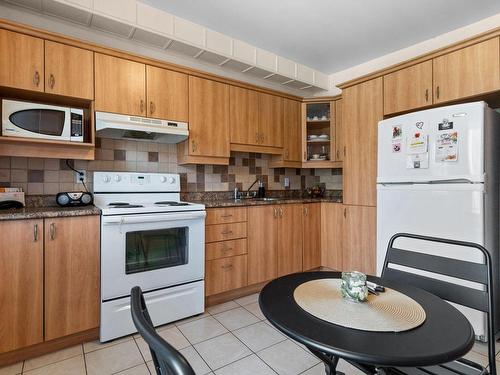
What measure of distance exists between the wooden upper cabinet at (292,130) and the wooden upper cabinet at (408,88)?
105 centimetres

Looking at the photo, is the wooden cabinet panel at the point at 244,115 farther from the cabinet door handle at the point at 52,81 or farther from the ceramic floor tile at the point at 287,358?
the ceramic floor tile at the point at 287,358

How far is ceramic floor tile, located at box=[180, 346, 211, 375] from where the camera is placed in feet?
5.45

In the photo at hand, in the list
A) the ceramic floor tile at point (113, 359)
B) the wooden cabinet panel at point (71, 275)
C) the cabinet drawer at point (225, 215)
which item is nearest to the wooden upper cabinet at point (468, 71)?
the cabinet drawer at point (225, 215)

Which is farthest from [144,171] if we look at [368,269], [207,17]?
[368,269]

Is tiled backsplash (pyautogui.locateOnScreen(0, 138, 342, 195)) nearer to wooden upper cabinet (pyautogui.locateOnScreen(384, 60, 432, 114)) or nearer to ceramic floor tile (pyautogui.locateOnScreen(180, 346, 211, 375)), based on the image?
wooden upper cabinet (pyautogui.locateOnScreen(384, 60, 432, 114))

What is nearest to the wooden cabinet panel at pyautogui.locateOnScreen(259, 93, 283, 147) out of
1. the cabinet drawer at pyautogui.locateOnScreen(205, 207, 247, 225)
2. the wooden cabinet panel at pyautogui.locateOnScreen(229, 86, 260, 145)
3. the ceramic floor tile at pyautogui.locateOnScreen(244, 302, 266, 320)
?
the wooden cabinet panel at pyautogui.locateOnScreen(229, 86, 260, 145)

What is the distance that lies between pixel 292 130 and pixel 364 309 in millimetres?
2746

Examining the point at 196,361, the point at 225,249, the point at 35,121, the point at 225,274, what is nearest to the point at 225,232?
the point at 225,249

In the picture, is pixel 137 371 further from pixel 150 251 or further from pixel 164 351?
pixel 164 351

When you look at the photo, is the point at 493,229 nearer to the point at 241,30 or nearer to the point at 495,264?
the point at 495,264

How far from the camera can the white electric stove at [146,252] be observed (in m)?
1.95

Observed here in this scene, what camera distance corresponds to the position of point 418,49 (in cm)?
300

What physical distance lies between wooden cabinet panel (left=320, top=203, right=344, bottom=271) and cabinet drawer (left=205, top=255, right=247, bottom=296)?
1.09m

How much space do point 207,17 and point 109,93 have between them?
1118 mm
